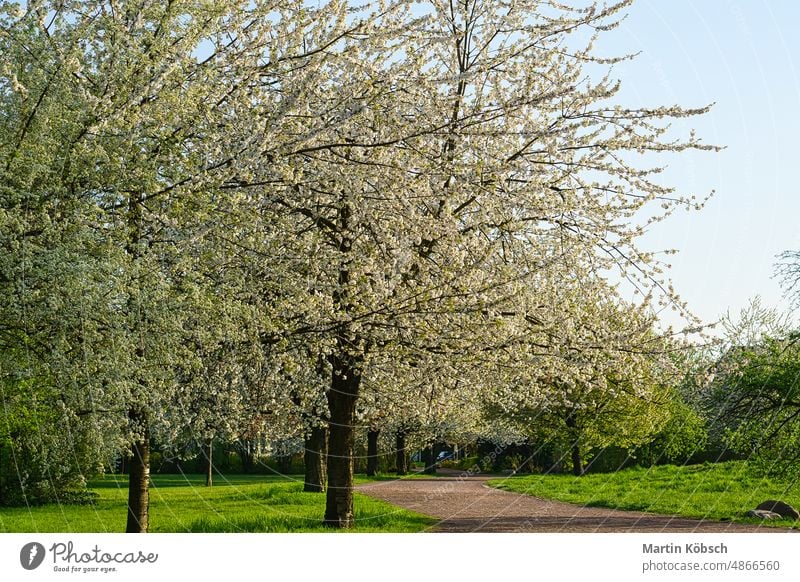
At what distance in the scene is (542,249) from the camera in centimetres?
1159

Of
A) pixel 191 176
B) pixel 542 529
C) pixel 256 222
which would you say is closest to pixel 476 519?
pixel 542 529

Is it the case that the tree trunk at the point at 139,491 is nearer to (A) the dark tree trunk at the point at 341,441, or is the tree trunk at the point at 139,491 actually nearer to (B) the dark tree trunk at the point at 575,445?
(A) the dark tree trunk at the point at 341,441

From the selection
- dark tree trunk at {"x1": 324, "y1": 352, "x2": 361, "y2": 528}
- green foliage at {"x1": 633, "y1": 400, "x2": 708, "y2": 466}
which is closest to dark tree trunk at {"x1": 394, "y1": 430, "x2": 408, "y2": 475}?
green foliage at {"x1": 633, "y1": 400, "x2": 708, "y2": 466}

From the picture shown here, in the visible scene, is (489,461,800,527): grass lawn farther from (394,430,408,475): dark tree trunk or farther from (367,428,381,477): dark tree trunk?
(394,430,408,475): dark tree trunk

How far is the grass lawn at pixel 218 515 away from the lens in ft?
49.8

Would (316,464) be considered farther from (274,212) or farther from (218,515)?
(274,212)

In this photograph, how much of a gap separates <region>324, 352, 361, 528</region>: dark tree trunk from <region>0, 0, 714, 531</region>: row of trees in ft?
4.72

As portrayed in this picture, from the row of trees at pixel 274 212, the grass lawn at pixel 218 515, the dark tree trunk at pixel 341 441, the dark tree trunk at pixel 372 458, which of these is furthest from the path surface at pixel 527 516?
the dark tree trunk at pixel 372 458

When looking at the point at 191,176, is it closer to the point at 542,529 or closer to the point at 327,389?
the point at 327,389

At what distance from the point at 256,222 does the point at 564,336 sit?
16.0 feet
